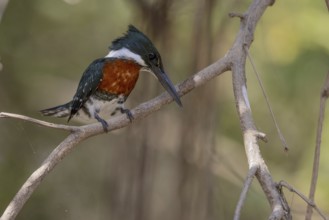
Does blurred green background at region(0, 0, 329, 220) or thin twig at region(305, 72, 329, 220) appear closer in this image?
thin twig at region(305, 72, 329, 220)

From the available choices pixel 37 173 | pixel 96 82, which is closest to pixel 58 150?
pixel 37 173

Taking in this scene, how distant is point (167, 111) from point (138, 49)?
3.80 ft

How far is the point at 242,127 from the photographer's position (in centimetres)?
240

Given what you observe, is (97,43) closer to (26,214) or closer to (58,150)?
(26,214)

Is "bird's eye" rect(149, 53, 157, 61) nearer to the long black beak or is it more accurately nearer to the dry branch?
the long black beak

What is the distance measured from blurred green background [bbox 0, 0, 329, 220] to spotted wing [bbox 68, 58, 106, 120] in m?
0.59

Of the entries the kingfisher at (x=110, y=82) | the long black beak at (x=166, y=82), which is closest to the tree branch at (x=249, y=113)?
the long black beak at (x=166, y=82)

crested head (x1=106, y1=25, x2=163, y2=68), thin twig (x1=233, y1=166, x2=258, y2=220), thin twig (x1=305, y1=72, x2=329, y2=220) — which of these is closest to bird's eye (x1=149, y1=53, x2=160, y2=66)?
crested head (x1=106, y1=25, x2=163, y2=68)

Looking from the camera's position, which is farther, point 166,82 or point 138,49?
point 138,49

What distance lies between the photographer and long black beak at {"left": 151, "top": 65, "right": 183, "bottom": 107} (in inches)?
106

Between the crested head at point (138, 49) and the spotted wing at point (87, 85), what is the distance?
4.5 inches

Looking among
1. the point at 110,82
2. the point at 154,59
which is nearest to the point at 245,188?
the point at 154,59

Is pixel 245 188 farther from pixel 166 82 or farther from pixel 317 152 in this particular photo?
pixel 166 82

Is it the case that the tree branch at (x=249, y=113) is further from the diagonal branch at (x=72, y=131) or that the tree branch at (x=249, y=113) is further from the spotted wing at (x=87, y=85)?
the spotted wing at (x=87, y=85)
